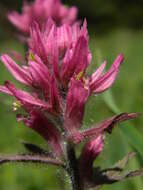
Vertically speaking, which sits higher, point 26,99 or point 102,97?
point 102,97

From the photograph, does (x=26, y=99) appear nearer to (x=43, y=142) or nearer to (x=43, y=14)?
(x=43, y=14)

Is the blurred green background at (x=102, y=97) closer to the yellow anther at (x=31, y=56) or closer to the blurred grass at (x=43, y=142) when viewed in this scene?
the blurred grass at (x=43, y=142)

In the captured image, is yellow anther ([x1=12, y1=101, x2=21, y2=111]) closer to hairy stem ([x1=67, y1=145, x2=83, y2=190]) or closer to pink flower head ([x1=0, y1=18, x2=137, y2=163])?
pink flower head ([x1=0, y1=18, x2=137, y2=163])

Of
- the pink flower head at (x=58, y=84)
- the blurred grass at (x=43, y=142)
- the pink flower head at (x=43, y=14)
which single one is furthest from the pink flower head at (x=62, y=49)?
the pink flower head at (x=43, y=14)

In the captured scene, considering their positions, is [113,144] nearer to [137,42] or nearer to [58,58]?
[58,58]

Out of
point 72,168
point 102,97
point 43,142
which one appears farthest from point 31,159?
point 43,142

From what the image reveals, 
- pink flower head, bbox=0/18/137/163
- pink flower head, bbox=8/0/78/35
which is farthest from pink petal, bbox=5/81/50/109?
pink flower head, bbox=8/0/78/35
